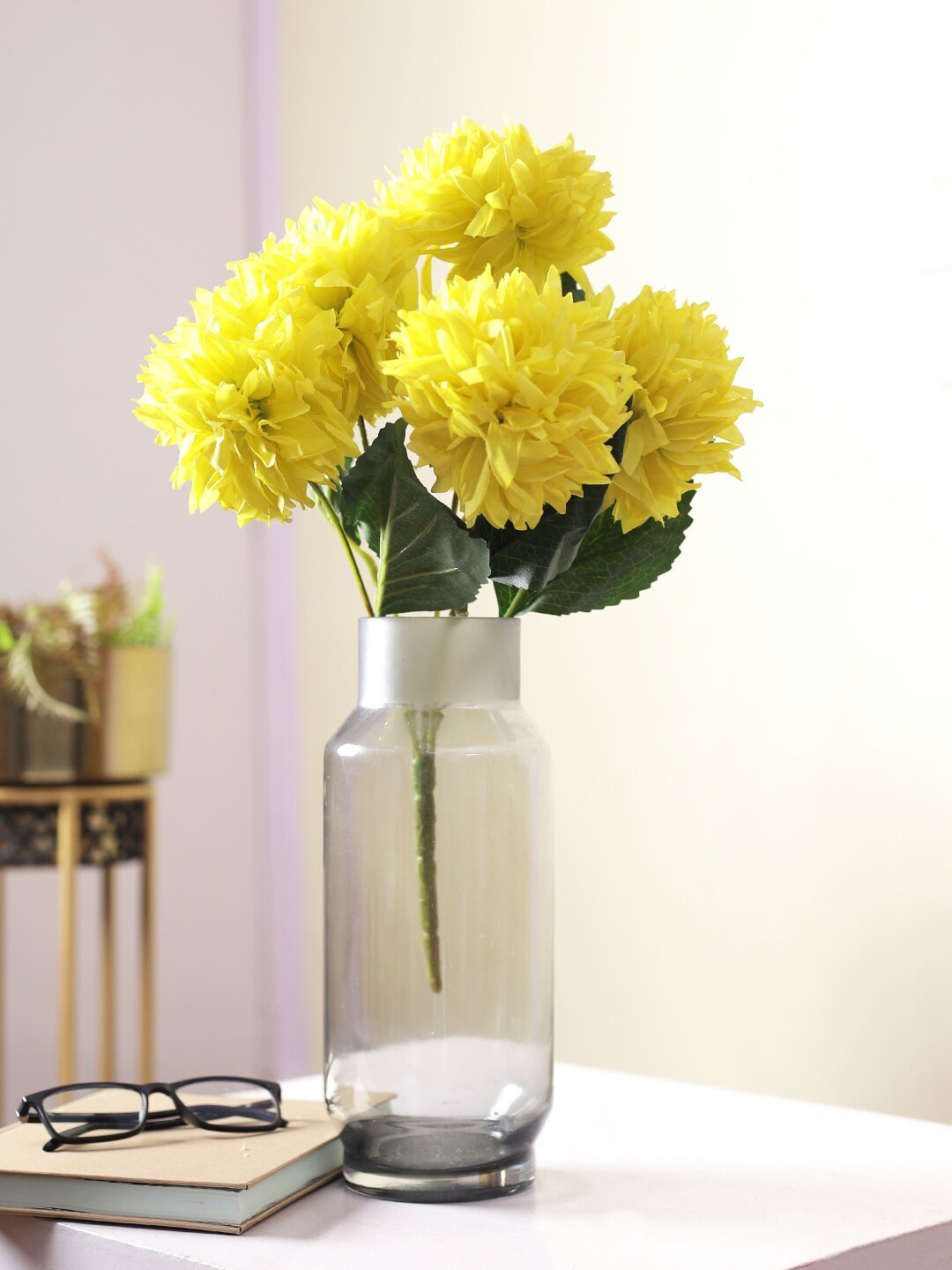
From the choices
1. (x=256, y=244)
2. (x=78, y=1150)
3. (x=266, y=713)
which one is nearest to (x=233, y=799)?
(x=266, y=713)

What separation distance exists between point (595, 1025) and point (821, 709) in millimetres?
410

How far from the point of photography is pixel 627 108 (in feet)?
4.59

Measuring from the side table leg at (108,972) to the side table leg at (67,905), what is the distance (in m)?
0.07

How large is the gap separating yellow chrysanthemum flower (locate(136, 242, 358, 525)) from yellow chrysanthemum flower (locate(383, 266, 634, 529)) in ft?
0.15

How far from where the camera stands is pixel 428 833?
0.70m

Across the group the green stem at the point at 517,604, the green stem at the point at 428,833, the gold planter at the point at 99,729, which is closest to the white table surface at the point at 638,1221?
the green stem at the point at 428,833

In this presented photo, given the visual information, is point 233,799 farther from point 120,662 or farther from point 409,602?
point 409,602

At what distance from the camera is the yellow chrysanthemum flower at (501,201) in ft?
2.23

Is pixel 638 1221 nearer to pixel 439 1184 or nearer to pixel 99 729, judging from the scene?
pixel 439 1184

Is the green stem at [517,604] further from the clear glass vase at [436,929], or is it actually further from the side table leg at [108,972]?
the side table leg at [108,972]

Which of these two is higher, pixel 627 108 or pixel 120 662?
pixel 627 108

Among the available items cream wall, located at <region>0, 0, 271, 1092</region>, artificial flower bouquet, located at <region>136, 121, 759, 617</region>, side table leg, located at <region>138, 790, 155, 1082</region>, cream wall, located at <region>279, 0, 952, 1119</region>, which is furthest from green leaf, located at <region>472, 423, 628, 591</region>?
cream wall, located at <region>0, 0, 271, 1092</region>

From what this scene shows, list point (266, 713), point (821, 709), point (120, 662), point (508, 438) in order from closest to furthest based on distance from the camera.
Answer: point (508, 438)
point (821, 709)
point (120, 662)
point (266, 713)

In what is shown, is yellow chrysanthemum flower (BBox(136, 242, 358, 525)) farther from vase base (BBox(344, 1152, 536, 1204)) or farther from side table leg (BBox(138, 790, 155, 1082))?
side table leg (BBox(138, 790, 155, 1082))
